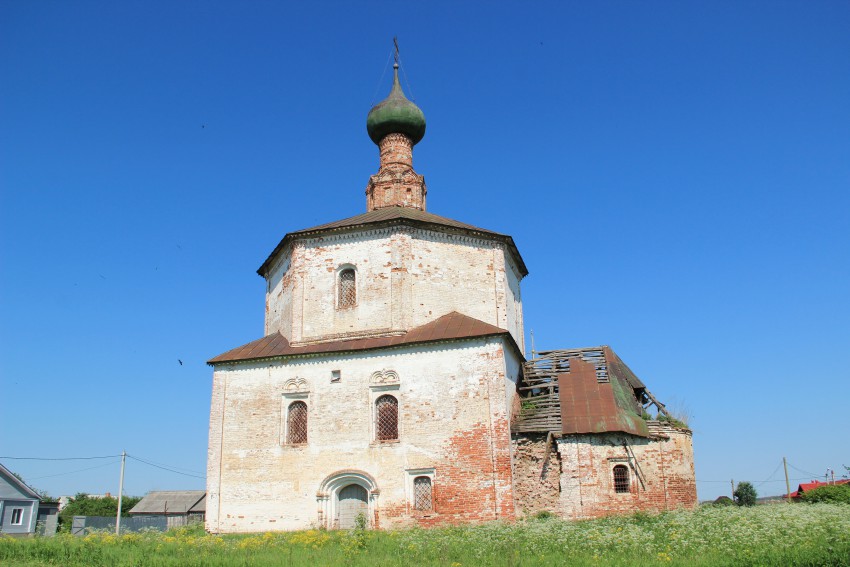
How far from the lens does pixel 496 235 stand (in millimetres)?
19469

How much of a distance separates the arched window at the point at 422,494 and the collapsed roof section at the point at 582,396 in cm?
245

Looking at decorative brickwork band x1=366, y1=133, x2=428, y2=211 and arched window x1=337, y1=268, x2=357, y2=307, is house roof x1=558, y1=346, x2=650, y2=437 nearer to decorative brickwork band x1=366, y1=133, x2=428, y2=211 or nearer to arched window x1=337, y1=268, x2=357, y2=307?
arched window x1=337, y1=268, x2=357, y2=307

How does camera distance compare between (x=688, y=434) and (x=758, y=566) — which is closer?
(x=758, y=566)

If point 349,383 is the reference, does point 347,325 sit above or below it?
above

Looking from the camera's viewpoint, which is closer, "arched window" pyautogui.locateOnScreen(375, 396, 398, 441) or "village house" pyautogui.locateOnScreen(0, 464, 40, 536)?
"arched window" pyautogui.locateOnScreen(375, 396, 398, 441)

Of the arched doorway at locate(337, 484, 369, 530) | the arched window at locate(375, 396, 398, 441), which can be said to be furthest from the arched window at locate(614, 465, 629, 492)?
the arched doorway at locate(337, 484, 369, 530)

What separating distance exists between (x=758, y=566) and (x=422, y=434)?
900 cm

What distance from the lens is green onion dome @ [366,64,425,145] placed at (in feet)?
77.3

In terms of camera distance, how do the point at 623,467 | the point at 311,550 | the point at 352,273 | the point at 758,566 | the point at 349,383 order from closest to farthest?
the point at 758,566, the point at 311,550, the point at 623,467, the point at 349,383, the point at 352,273

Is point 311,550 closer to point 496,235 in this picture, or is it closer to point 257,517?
point 257,517

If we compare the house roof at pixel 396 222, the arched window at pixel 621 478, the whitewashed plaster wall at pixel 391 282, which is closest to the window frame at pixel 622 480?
the arched window at pixel 621 478

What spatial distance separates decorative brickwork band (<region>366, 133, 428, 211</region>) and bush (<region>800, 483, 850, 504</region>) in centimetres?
1485

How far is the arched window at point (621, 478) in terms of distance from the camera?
16.1 meters

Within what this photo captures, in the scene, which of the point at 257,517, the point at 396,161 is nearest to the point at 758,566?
the point at 257,517
